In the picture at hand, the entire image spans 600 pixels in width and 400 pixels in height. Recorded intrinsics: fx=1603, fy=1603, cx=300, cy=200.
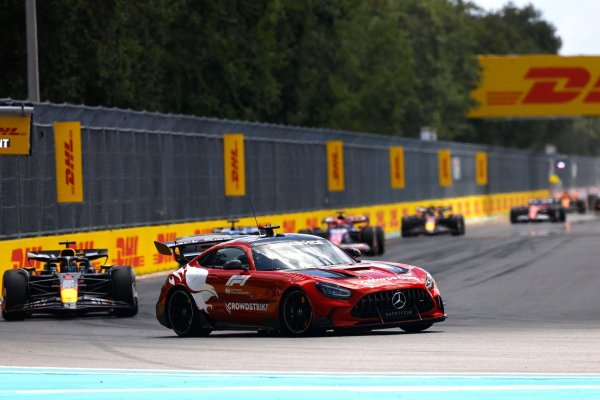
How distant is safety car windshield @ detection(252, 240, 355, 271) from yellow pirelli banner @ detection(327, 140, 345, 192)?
3356 centimetres

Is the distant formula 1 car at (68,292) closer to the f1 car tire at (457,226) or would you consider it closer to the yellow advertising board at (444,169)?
the f1 car tire at (457,226)

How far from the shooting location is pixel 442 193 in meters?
71.5

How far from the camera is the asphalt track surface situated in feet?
43.6

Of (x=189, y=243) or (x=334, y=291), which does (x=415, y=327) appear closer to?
(x=334, y=291)

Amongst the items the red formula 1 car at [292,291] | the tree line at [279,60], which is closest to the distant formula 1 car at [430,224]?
the tree line at [279,60]

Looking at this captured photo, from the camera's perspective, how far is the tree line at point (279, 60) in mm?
50906

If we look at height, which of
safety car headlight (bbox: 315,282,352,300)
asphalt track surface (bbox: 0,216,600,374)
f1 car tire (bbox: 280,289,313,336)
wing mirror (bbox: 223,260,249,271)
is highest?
wing mirror (bbox: 223,260,249,271)

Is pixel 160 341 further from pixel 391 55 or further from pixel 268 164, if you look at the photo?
pixel 391 55

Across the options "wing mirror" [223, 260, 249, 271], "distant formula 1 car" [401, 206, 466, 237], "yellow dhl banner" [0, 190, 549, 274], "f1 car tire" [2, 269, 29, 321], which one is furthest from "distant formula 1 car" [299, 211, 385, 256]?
"wing mirror" [223, 260, 249, 271]

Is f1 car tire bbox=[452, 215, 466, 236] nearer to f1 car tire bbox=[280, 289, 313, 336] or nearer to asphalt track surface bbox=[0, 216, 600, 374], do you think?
asphalt track surface bbox=[0, 216, 600, 374]

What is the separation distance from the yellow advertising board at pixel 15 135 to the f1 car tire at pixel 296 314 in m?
10.6

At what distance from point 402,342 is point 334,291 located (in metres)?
1.13

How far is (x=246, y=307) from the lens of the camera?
1744cm

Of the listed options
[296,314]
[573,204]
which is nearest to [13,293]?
[296,314]
